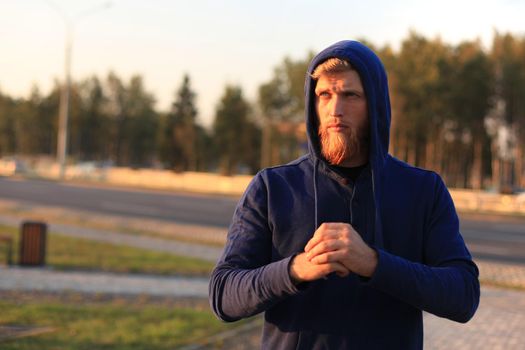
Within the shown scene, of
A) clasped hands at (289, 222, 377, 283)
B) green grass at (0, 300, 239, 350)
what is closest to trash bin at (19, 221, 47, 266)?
green grass at (0, 300, 239, 350)

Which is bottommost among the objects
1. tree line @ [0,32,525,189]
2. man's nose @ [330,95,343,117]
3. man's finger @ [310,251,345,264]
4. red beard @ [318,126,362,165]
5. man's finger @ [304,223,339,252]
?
man's finger @ [310,251,345,264]

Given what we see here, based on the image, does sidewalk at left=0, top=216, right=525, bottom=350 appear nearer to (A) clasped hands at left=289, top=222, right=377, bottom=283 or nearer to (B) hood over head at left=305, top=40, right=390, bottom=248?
(B) hood over head at left=305, top=40, right=390, bottom=248

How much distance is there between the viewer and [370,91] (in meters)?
1.80

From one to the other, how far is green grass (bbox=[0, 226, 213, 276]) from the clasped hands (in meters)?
9.17

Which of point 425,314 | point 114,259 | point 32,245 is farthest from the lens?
point 114,259

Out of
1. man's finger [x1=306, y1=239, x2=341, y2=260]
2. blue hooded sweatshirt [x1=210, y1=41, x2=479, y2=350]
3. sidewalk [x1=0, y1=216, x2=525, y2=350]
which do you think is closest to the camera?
man's finger [x1=306, y1=239, x2=341, y2=260]

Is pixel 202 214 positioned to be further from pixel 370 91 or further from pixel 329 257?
pixel 329 257

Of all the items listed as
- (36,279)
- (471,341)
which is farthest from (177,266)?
(471,341)

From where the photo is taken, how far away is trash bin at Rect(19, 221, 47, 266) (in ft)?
35.1

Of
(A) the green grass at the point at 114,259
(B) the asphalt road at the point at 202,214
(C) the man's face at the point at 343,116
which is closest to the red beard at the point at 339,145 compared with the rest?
(C) the man's face at the point at 343,116

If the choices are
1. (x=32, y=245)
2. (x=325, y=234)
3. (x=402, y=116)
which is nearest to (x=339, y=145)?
(x=325, y=234)

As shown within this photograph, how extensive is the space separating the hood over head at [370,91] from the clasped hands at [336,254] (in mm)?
330

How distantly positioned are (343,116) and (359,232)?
1.10 ft

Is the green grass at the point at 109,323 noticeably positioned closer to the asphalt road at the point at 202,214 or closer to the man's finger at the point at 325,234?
the man's finger at the point at 325,234
